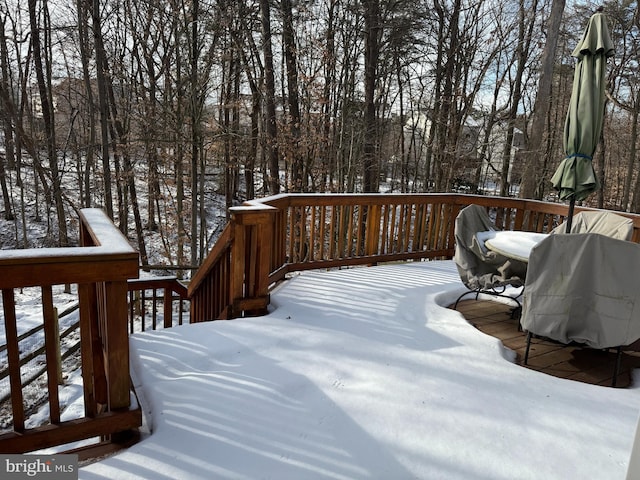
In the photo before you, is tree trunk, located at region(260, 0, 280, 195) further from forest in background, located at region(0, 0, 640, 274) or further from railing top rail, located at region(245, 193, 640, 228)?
railing top rail, located at region(245, 193, 640, 228)

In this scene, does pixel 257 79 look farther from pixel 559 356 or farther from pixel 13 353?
pixel 13 353

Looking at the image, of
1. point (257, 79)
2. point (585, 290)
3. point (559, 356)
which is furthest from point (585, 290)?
point (257, 79)

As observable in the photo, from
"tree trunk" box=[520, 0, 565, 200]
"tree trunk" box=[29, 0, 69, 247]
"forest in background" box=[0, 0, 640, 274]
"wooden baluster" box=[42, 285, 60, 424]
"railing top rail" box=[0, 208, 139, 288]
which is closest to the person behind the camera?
"railing top rail" box=[0, 208, 139, 288]

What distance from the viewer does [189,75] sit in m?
9.51

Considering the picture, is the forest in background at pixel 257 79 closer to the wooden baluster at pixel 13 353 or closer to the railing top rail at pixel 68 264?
the railing top rail at pixel 68 264

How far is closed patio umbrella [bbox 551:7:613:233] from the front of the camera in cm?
330

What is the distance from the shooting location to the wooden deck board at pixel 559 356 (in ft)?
9.24

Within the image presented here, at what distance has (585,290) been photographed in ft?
8.41

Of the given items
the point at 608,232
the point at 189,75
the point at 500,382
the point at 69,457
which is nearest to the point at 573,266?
the point at 500,382

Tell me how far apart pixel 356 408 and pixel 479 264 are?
2003mm

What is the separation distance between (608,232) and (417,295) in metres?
1.73

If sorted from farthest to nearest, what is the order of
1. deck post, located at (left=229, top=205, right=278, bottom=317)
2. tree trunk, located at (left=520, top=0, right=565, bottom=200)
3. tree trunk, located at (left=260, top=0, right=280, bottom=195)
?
tree trunk, located at (left=260, top=0, right=280, bottom=195)
tree trunk, located at (left=520, top=0, right=565, bottom=200)
deck post, located at (left=229, top=205, right=278, bottom=317)
